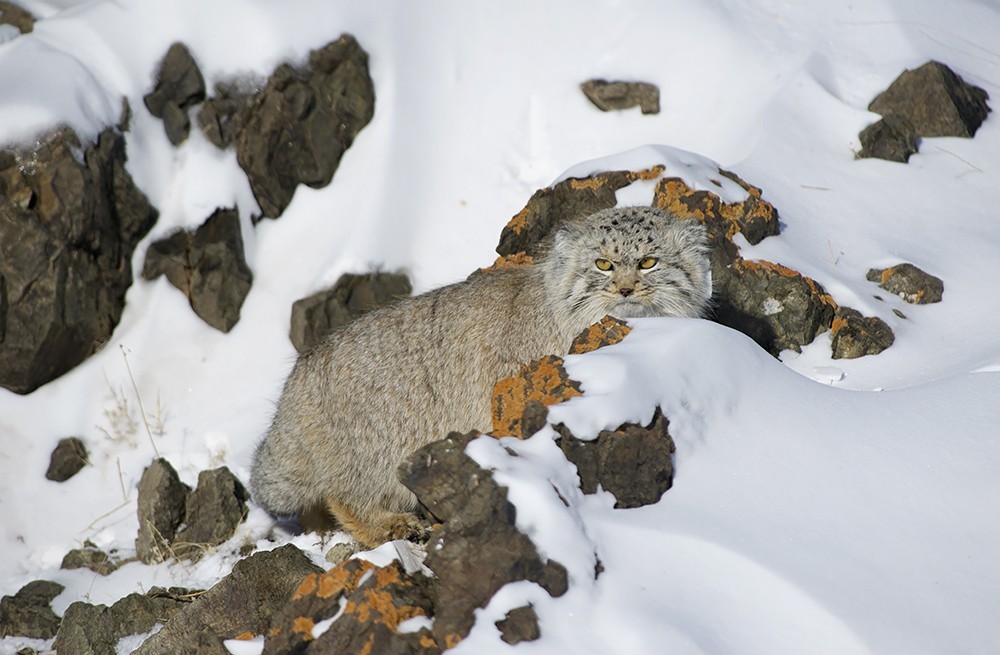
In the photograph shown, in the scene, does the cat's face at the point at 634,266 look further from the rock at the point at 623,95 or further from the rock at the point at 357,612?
the rock at the point at 623,95

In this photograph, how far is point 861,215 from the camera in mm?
7273

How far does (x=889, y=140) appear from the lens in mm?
7844

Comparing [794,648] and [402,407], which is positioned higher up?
[794,648]

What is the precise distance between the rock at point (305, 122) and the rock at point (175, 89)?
543mm

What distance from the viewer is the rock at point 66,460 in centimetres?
805

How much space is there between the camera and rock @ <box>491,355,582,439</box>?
13.8 feet

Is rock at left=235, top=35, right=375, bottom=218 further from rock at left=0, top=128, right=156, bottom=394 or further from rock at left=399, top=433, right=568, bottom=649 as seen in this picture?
rock at left=399, top=433, right=568, bottom=649

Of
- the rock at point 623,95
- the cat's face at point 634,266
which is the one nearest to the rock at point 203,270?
the rock at point 623,95

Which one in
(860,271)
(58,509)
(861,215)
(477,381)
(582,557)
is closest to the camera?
(582,557)

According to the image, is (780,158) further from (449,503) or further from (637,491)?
(449,503)

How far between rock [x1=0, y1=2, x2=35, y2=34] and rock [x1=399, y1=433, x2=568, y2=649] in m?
8.04

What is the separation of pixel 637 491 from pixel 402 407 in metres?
2.40

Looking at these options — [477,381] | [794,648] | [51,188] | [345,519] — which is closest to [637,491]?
[794,648]

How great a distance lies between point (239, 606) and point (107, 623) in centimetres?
151
